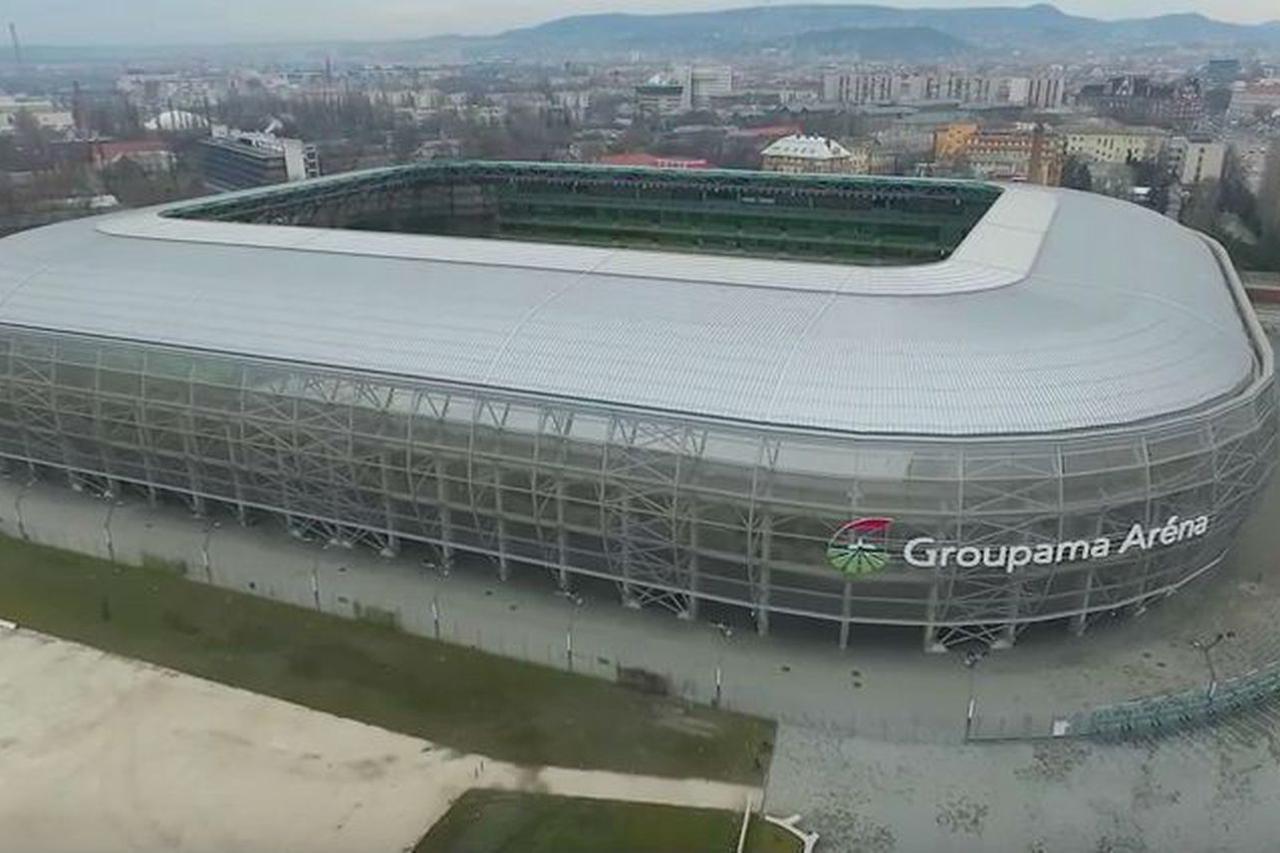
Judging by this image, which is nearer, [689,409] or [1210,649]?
[689,409]

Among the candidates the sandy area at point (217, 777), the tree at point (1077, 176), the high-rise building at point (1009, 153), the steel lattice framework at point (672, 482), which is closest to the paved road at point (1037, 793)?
the sandy area at point (217, 777)

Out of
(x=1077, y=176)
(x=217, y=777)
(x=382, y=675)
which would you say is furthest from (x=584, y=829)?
(x=1077, y=176)

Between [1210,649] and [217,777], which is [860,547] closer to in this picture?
[1210,649]

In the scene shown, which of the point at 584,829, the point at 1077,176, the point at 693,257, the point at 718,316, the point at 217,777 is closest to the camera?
the point at 584,829

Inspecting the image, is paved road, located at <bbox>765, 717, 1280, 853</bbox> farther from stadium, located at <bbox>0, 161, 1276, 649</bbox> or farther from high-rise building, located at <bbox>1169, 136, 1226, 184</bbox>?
high-rise building, located at <bbox>1169, 136, 1226, 184</bbox>

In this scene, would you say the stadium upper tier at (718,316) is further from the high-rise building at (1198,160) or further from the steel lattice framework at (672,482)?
the high-rise building at (1198,160)

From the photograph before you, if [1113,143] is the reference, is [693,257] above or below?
above

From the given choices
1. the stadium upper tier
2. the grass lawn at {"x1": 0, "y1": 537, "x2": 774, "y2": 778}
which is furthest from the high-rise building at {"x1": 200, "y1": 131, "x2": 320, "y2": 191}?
the grass lawn at {"x1": 0, "y1": 537, "x2": 774, "y2": 778}

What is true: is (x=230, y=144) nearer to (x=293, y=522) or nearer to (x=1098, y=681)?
(x=293, y=522)
